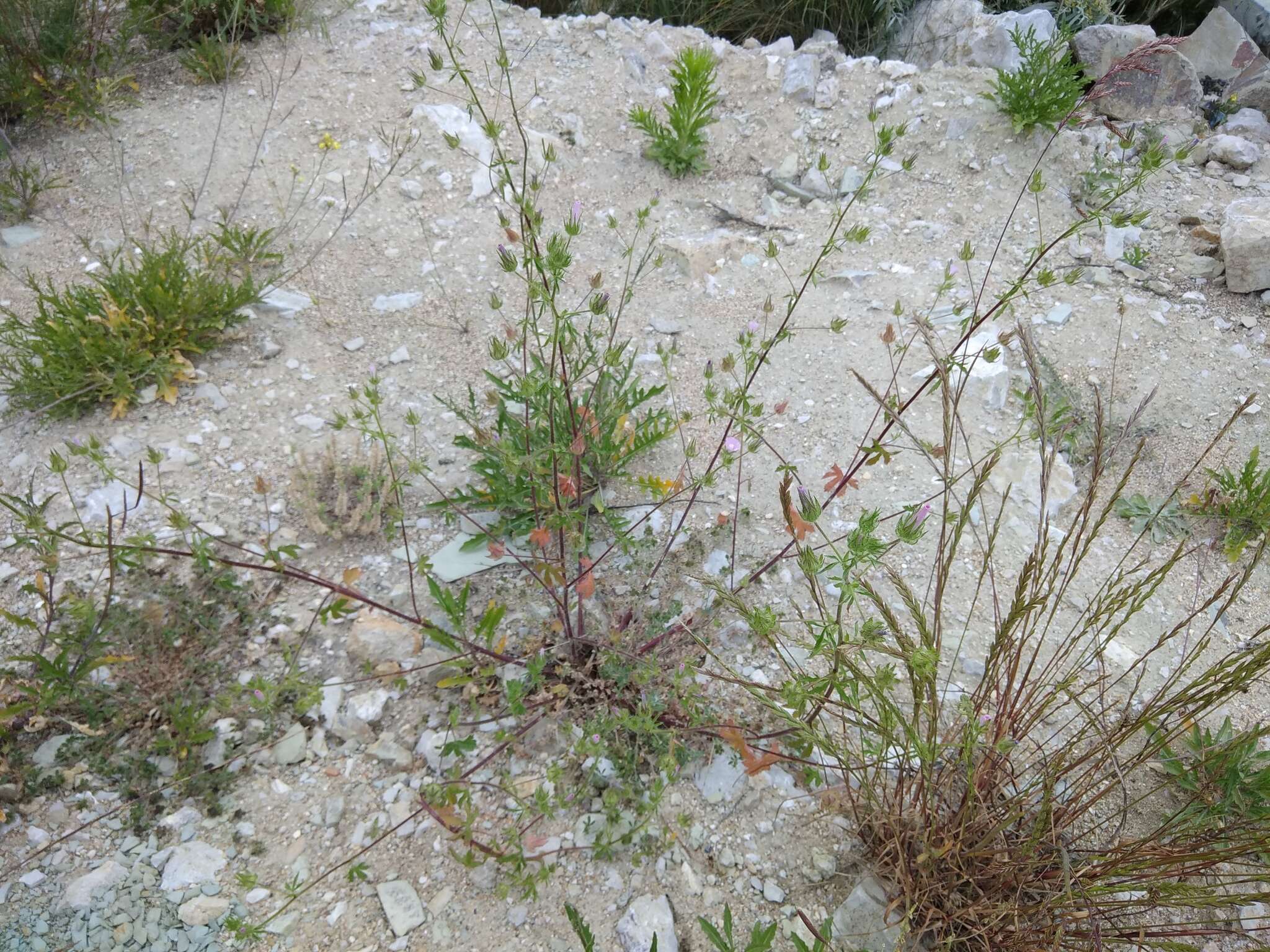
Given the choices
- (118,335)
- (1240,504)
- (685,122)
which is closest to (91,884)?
(118,335)

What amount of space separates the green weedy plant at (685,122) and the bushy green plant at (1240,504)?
2670 millimetres

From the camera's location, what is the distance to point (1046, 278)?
5.74 feet

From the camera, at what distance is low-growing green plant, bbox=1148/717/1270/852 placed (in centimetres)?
176

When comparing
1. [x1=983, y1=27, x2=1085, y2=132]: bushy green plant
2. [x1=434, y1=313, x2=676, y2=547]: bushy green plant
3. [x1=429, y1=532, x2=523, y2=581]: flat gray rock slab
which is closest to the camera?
[x1=434, y1=313, x2=676, y2=547]: bushy green plant

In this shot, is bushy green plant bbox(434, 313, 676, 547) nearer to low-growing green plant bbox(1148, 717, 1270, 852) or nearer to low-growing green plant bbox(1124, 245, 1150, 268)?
low-growing green plant bbox(1148, 717, 1270, 852)

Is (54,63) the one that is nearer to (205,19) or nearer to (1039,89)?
(205,19)

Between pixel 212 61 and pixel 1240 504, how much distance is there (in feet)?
16.7

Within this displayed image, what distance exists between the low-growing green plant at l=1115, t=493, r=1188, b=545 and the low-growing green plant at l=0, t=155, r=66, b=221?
463 cm

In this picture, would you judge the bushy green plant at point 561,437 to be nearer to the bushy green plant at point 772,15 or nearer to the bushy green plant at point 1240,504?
the bushy green plant at point 1240,504

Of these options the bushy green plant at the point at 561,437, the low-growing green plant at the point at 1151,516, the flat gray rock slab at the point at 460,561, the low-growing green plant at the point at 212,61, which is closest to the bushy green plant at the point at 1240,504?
the low-growing green plant at the point at 1151,516

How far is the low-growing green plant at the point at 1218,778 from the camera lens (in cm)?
176

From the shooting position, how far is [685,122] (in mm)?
4086

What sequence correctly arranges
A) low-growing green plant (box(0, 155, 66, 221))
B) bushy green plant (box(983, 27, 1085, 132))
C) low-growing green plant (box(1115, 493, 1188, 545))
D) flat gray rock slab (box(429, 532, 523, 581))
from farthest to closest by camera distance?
bushy green plant (box(983, 27, 1085, 132))
low-growing green plant (box(0, 155, 66, 221))
low-growing green plant (box(1115, 493, 1188, 545))
flat gray rock slab (box(429, 532, 523, 581))

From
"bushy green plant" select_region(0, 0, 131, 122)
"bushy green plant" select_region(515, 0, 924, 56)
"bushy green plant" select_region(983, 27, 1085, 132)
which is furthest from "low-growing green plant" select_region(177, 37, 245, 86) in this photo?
"bushy green plant" select_region(983, 27, 1085, 132)
